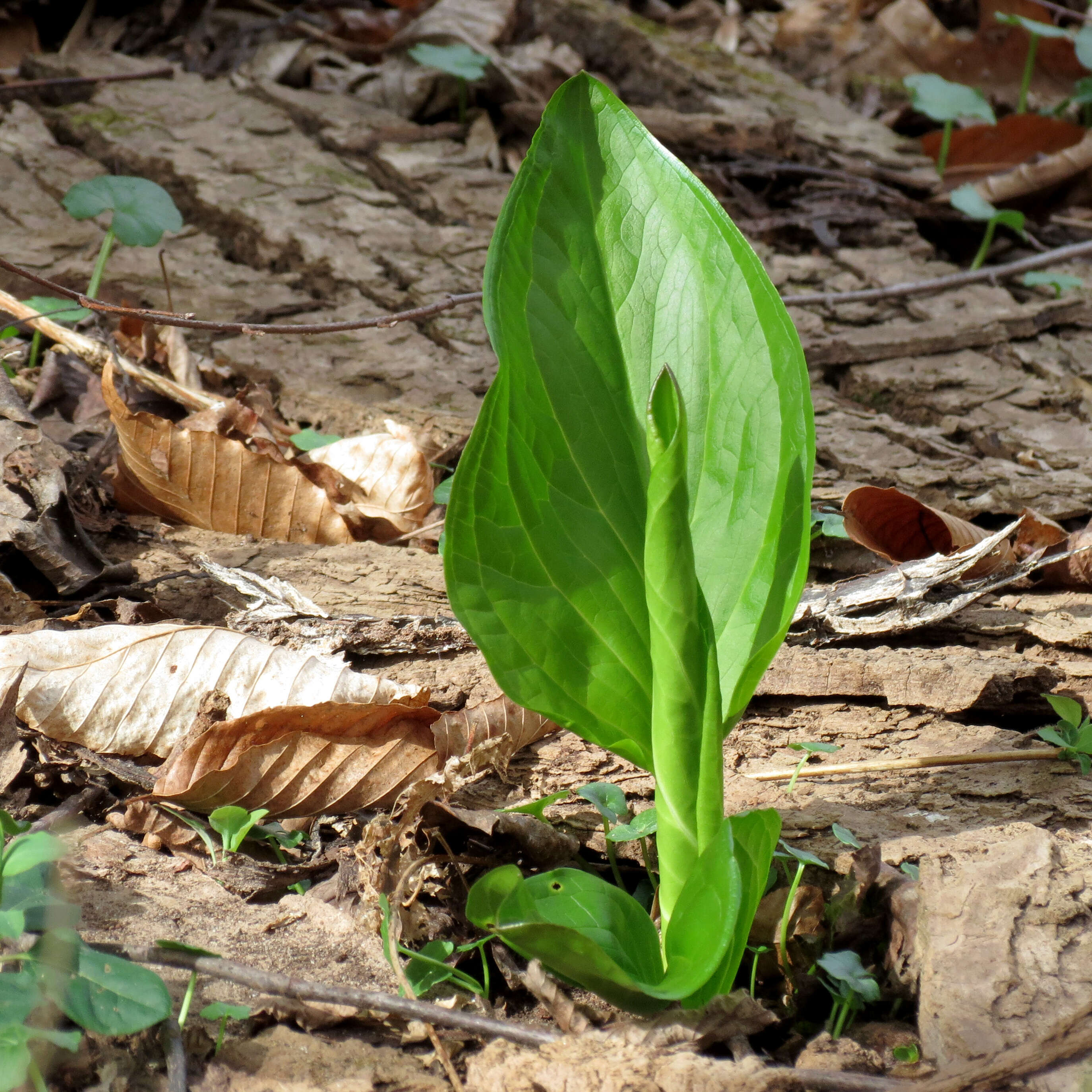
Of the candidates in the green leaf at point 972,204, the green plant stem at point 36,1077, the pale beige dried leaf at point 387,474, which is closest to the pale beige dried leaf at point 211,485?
the pale beige dried leaf at point 387,474

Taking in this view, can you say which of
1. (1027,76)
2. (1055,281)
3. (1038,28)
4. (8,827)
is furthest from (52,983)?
(1027,76)

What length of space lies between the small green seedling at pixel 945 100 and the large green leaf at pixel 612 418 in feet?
9.11

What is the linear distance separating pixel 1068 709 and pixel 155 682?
3.68 ft

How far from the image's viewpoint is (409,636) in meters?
1.44

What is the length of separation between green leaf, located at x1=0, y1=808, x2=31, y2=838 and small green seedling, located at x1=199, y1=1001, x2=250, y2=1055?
0.30m

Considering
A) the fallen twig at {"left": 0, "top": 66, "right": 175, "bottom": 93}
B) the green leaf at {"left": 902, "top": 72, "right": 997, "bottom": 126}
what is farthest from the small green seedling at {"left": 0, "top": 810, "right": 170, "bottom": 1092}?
the green leaf at {"left": 902, "top": 72, "right": 997, "bottom": 126}

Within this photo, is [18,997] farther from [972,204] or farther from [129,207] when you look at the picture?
[972,204]

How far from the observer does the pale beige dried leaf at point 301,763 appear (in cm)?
116

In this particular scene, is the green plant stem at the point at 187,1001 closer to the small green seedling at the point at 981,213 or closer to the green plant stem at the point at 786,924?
the green plant stem at the point at 786,924

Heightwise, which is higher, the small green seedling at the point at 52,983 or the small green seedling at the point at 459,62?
the small green seedling at the point at 459,62

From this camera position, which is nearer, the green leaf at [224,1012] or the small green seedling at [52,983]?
the small green seedling at [52,983]

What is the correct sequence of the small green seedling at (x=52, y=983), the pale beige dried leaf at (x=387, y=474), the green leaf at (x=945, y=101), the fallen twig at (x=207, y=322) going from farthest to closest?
the green leaf at (x=945, y=101) → the pale beige dried leaf at (x=387, y=474) → the fallen twig at (x=207, y=322) → the small green seedling at (x=52, y=983)

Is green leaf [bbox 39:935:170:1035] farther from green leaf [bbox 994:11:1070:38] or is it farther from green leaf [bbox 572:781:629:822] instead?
green leaf [bbox 994:11:1070:38]

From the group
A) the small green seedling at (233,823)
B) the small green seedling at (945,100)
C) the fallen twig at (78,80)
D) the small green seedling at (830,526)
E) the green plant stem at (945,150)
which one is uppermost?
the small green seedling at (945,100)
